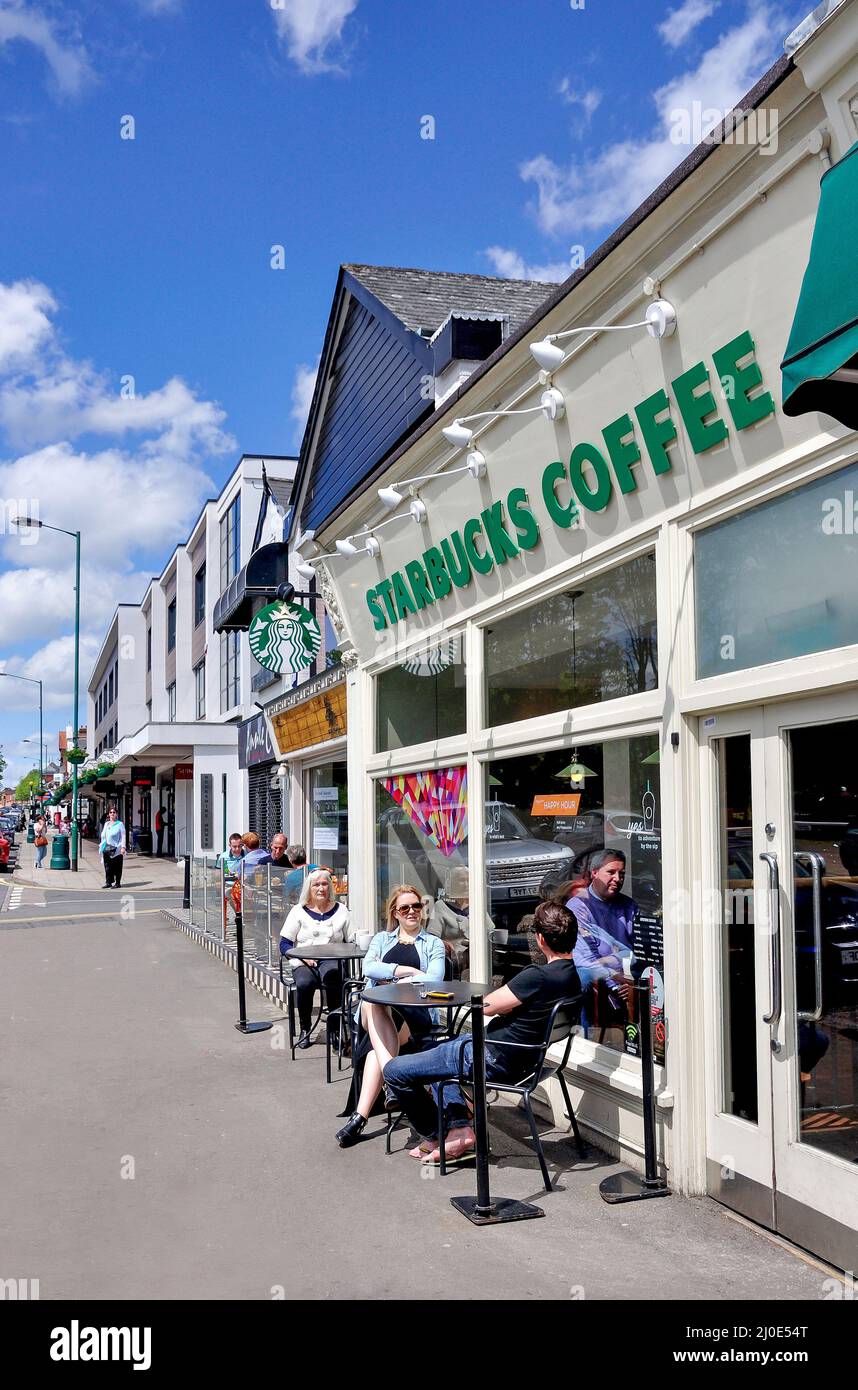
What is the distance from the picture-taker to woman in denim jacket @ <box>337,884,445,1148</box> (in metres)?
6.84

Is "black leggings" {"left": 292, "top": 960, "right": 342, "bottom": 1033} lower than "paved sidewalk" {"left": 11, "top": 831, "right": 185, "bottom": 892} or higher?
higher

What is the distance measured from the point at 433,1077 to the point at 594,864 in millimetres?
1590

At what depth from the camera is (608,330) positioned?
6.14 m

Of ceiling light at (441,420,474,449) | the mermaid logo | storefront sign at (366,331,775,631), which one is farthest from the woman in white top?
the mermaid logo

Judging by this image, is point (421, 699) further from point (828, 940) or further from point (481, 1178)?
point (828, 940)

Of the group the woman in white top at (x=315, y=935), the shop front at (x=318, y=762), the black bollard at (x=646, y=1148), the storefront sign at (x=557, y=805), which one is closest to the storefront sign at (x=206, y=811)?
the shop front at (x=318, y=762)

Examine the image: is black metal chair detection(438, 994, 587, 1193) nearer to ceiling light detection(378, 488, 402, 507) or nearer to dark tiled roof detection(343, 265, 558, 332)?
ceiling light detection(378, 488, 402, 507)

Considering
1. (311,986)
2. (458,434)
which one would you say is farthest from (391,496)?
(311,986)

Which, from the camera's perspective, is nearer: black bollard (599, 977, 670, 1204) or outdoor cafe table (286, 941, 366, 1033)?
black bollard (599, 977, 670, 1204)

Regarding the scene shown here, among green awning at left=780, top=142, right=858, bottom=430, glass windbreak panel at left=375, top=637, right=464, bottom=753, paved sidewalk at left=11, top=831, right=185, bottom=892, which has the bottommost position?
paved sidewalk at left=11, top=831, right=185, bottom=892

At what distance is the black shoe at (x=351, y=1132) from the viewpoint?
22.0 ft

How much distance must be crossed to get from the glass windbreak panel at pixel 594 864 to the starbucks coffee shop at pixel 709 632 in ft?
0.09

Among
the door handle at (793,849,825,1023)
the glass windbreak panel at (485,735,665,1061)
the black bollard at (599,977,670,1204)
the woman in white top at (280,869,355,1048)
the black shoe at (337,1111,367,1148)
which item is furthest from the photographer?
the woman in white top at (280,869,355,1048)

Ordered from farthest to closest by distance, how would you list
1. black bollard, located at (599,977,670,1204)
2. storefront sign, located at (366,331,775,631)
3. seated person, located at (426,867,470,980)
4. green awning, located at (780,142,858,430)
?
1. seated person, located at (426,867,470,980)
2. black bollard, located at (599,977,670,1204)
3. storefront sign, located at (366,331,775,631)
4. green awning, located at (780,142,858,430)
